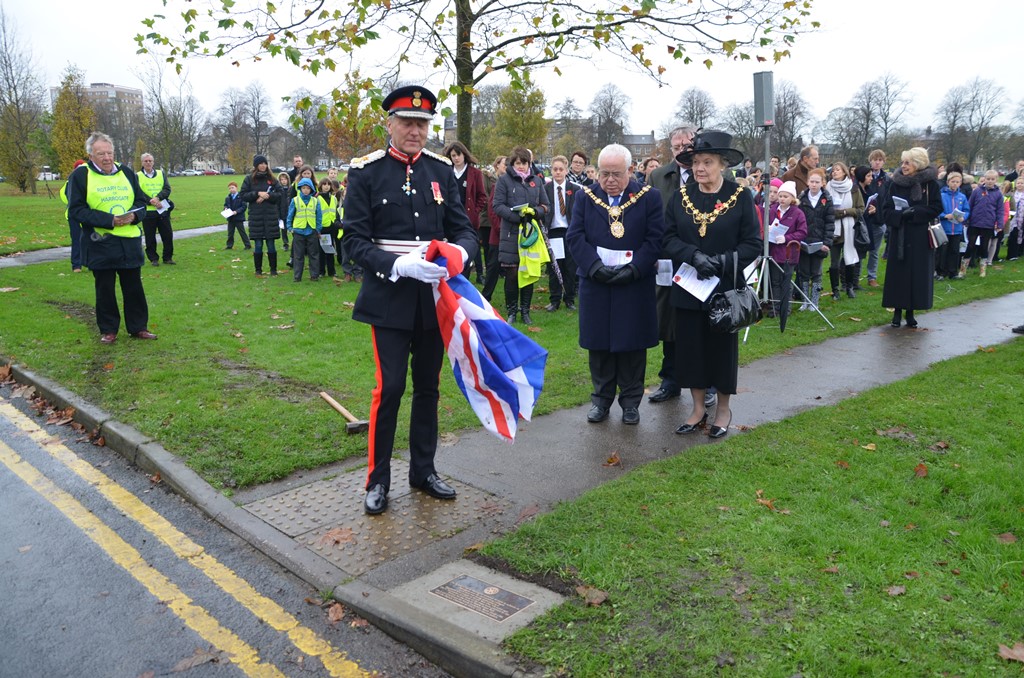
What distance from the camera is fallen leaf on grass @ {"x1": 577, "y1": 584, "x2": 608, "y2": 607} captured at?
12.0 ft

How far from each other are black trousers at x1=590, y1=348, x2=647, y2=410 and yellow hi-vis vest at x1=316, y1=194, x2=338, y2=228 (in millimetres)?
9303

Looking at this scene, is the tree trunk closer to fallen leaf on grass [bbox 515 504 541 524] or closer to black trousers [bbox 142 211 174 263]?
black trousers [bbox 142 211 174 263]

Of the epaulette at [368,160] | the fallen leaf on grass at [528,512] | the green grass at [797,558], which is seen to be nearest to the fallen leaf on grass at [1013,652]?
the green grass at [797,558]

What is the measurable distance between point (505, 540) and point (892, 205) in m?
8.59

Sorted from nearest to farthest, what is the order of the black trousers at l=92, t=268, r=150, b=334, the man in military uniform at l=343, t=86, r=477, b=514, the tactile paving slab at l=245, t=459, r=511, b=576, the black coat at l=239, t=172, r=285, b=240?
the tactile paving slab at l=245, t=459, r=511, b=576 < the man in military uniform at l=343, t=86, r=477, b=514 < the black trousers at l=92, t=268, r=150, b=334 < the black coat at l=239, t=172, r=285, b=240

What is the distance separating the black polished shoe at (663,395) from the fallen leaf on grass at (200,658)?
4771 millimetres

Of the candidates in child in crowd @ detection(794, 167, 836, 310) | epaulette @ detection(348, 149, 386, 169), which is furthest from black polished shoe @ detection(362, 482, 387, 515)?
child in crowd @ detection(794, 167, 836, 310)

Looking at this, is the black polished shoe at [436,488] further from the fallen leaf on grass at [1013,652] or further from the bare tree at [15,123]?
the bare tree at [15,123]

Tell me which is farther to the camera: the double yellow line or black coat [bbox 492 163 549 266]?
black coat [bbox 492 163 549 266]

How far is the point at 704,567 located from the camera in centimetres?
397

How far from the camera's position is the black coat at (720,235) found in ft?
20.0

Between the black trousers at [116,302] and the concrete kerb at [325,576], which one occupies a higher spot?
the black trousers at [116,302]

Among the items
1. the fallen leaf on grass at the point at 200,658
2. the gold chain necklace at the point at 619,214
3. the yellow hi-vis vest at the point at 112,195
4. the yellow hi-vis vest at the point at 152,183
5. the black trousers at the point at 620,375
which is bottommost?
the fallen leaf on grass at the point at 200,658

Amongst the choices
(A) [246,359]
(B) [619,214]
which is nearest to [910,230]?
(B) [619,214]
